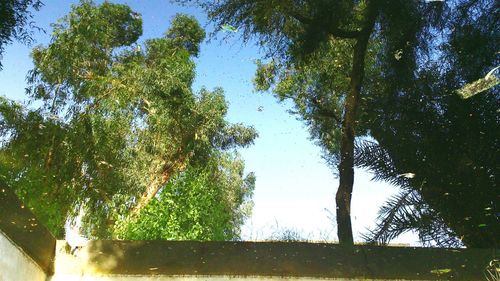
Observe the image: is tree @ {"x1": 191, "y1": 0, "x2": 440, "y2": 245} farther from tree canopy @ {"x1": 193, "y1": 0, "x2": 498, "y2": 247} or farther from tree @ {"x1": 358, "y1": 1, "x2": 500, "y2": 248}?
tree @ {"x1": 358, "y1": 1, "x2": 500, "y2": 248}

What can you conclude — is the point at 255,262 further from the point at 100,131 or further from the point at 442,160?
the point at 100,131

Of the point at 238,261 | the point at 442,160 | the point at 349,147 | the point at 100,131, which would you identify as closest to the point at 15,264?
the point at 238,261

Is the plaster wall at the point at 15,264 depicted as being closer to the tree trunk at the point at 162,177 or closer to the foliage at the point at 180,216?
the foliage at the point at 180,216

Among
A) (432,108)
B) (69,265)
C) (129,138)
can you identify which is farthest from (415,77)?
(129,138)

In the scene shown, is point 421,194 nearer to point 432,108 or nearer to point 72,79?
point 432,108

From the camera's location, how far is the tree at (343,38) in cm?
1088

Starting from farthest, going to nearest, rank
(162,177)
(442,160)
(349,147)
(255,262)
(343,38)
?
→ (162,177) < (343,38) < (349,147) < (442,160) < (255,262)

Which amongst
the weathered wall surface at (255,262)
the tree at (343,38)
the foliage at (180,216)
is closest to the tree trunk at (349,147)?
the tree at (343,38)

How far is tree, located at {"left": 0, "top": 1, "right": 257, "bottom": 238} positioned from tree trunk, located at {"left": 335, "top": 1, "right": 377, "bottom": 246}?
711 cm

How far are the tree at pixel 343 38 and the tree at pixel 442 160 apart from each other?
189 centimetres

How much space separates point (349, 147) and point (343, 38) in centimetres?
371

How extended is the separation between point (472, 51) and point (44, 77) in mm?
16341

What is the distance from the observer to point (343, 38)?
40.9 ft

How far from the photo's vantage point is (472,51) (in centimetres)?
1026
